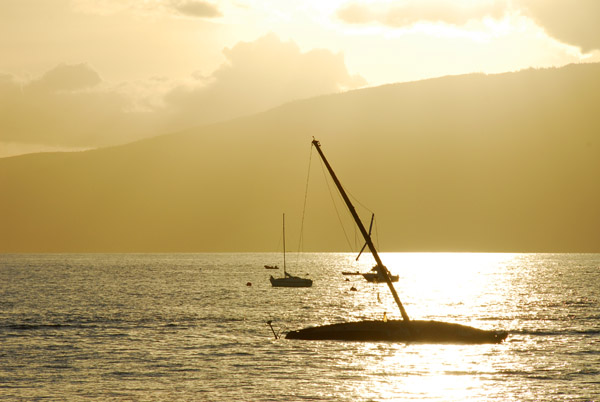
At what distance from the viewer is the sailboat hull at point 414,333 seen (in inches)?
3091

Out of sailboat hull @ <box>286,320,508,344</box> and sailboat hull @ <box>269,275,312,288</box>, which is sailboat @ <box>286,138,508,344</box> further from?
sailboat hull @ <box>269,275,312,288</box>

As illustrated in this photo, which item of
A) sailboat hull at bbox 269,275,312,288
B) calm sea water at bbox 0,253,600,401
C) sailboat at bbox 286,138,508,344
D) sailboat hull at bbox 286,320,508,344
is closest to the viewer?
calm sea water at bbox 0,253,600,401

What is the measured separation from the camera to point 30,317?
120 meters

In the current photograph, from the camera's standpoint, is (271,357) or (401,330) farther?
(401,330)

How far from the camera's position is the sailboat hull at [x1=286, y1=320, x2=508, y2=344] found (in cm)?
7850

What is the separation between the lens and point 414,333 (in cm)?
7856

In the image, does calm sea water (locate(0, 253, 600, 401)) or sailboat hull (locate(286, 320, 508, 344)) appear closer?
calm sea water (locate(0, 253, 600, 401))

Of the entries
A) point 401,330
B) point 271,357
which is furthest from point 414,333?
point 271,357

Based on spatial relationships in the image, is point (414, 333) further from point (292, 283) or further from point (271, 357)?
point (292, 283)

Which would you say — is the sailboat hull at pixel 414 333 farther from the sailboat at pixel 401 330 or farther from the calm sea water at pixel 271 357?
the calm sea water at pixel 271 357

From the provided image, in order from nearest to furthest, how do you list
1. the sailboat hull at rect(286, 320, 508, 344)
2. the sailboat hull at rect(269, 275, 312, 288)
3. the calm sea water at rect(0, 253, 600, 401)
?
the calm sea water at rect(0, 253, 600, 401), the sailboat hull at rect(286, 320, 508, 344), the sailboat hull at rect(269, 275, 312, 288)

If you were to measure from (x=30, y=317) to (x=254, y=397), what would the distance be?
2739 inches

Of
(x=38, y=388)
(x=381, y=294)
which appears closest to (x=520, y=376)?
(x=38, y=388)

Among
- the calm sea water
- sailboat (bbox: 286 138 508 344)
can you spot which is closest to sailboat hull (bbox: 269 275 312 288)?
the calm sea water
